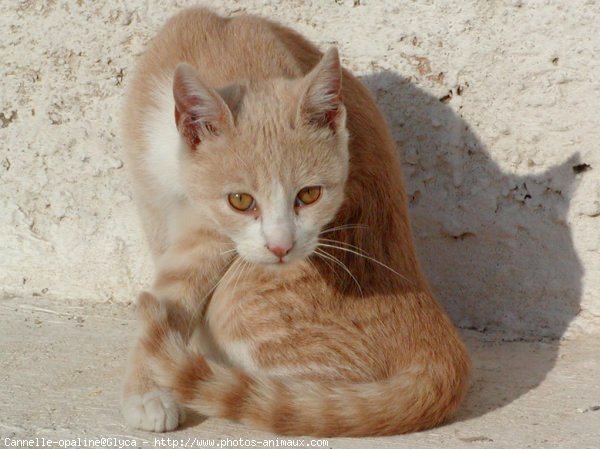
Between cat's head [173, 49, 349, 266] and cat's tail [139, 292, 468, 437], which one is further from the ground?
cat's head [173, 49, 349, 266]

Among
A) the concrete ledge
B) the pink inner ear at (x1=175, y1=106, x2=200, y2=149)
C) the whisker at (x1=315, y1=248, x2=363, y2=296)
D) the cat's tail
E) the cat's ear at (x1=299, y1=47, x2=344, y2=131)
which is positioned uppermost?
the cat's ear at (x1=299, y1=47, x2=344, y2=131)

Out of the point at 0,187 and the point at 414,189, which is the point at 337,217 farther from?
the point at 0,187

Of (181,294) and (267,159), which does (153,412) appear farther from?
(267,159)

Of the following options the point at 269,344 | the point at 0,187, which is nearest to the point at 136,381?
the point at 269,344

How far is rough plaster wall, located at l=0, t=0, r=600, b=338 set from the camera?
3699 millimetres

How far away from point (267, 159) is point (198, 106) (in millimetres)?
265

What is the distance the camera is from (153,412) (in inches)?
113

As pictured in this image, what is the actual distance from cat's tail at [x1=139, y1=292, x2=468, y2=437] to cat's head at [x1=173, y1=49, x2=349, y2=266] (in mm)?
367

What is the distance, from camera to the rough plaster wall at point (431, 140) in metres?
3.70

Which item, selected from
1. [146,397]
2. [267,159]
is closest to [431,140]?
[267,159]

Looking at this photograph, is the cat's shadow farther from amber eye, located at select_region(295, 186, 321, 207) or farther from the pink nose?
the pink nose

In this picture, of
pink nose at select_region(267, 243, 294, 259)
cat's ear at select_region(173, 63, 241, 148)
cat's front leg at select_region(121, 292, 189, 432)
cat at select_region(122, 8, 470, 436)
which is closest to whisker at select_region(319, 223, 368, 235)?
cat at select_region(122, 8, 470, 436)

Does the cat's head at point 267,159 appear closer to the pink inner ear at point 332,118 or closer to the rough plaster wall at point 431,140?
the pink inner ear at point 332,118

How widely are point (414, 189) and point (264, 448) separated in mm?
1565
